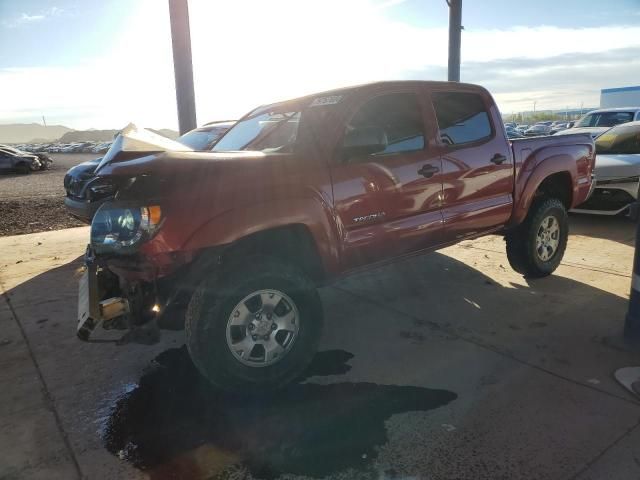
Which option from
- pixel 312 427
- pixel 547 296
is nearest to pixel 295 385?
pixel 312 427

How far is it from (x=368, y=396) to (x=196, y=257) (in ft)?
4.49

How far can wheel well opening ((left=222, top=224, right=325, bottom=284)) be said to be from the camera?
296 centimetres

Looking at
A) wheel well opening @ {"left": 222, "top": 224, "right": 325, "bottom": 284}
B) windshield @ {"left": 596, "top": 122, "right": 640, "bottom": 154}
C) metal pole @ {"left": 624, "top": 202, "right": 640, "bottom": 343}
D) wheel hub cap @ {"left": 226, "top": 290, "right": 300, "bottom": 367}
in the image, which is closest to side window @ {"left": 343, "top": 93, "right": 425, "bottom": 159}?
wheel well opening @ {"left": 222, "top": 224, "right": 325, "bottom": 284}

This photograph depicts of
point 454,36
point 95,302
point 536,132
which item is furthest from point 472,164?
point 536,132

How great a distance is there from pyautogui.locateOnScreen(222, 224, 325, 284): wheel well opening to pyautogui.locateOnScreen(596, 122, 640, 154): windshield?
7.08m

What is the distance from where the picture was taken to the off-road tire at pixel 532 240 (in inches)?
190

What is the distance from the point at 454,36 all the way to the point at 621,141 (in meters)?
4.84

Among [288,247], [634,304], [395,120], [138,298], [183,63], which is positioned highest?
[183,63]

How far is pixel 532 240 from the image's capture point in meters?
4.82

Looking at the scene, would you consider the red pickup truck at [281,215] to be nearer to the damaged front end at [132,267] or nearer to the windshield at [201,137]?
the damaged front end at [132,267]

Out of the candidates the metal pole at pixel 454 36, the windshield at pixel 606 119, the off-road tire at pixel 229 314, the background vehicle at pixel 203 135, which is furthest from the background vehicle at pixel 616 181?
the off-road tire at pixel 229 314

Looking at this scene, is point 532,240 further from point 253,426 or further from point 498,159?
point 253,426

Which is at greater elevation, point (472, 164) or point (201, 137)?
point (201, 137)

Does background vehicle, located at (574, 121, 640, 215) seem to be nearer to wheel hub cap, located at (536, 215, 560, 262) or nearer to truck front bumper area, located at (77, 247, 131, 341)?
wheel hub cap, located at (536, 215, 560, 262)
